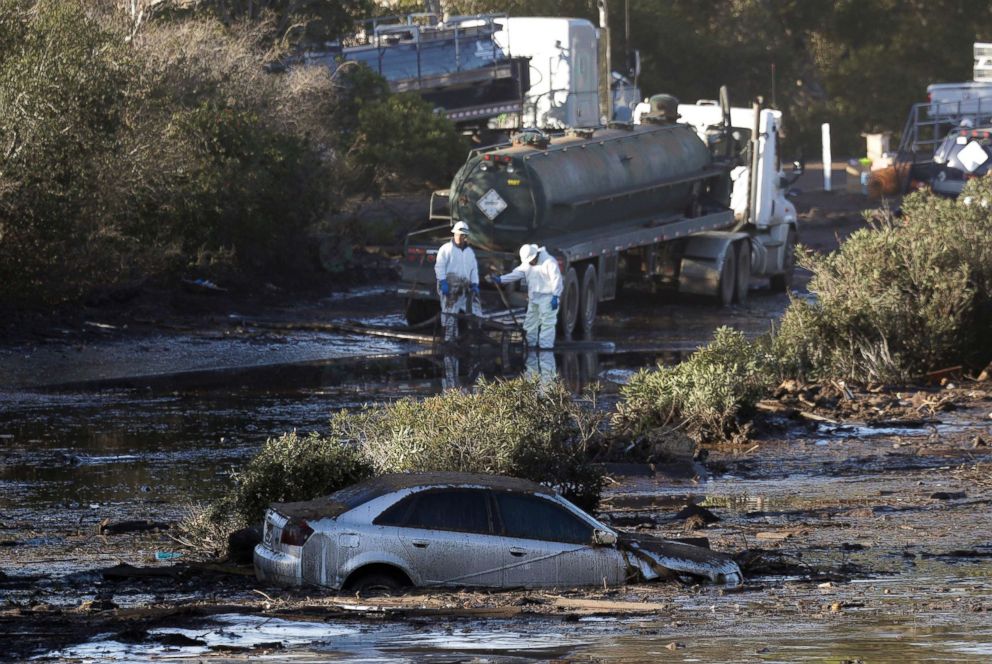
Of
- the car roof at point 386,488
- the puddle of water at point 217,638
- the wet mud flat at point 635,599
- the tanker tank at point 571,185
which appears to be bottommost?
the wet mud flat at point 635,599

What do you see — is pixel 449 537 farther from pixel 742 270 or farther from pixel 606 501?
pixel 742 270

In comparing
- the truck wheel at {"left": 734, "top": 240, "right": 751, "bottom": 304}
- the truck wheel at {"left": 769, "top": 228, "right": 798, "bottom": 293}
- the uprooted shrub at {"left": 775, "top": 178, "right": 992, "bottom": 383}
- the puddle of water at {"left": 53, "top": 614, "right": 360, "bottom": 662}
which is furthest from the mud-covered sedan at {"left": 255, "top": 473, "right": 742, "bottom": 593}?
the truck wheel at {"left": 769, "top": 228, "right": 798, "bottom": 293}

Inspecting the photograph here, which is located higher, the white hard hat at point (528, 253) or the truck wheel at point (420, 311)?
the white hard hat at point (528, 253)

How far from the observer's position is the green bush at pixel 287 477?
12281 millimetres

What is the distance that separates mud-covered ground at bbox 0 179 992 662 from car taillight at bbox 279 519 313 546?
35 cm

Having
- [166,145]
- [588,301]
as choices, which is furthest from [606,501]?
[166,145]

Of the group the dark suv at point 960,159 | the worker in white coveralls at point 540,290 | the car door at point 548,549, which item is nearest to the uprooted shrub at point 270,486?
the car door at point 548,549

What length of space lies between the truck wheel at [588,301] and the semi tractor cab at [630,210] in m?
0.03

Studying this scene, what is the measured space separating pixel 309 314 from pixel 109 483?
510 inches

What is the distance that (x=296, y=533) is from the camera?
1029 cm

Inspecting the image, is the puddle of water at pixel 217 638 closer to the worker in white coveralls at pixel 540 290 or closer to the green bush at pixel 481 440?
the green bush at pixel 481 440

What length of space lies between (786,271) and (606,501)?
19.3 meters

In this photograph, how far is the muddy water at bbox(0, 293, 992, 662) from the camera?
8.71 meters

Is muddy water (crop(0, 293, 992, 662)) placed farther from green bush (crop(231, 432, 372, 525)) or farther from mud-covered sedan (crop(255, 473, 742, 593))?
green bush (crop(231, 432, 372, 525))
